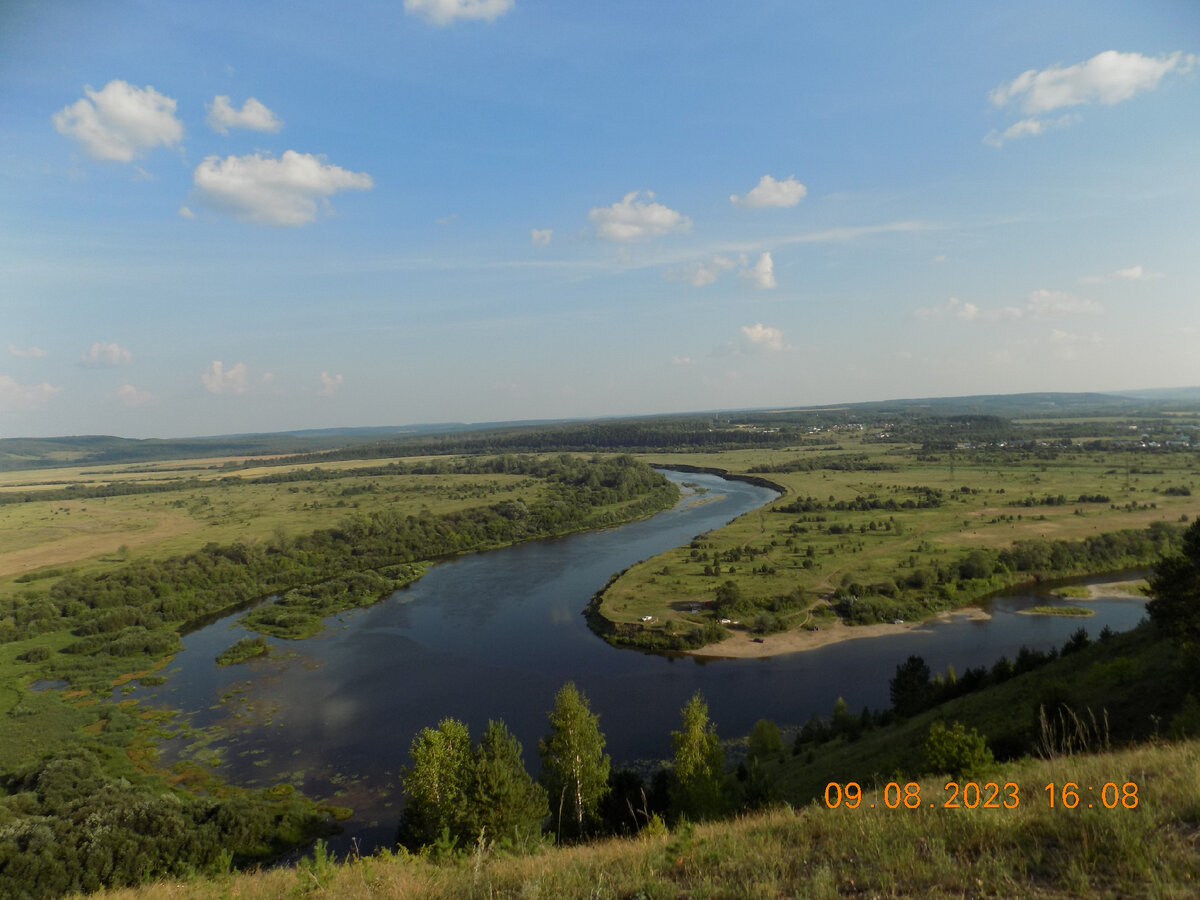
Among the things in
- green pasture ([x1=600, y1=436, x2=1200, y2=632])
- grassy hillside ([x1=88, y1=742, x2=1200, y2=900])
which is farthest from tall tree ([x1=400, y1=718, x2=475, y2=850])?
green pasture ([x1=600, y1=436, x2=1200, y2=632])

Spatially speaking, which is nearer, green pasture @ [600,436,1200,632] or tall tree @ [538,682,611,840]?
tall tree @ [538,682,611,840]

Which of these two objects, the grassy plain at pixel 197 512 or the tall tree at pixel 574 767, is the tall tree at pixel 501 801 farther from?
the grassy plain at pixel 197 512

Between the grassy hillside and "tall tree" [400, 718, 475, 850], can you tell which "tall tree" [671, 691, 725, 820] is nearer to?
"tall tree" [400, 718, 475, 850]

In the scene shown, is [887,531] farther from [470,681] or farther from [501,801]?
[501,801]

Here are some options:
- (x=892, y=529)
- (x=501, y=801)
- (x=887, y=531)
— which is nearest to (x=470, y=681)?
(x=501, y=801)

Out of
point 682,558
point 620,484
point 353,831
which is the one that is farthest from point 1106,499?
point 353,831

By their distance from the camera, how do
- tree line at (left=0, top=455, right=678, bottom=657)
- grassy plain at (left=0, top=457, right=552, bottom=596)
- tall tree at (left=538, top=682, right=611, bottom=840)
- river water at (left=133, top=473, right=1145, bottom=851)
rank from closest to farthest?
tall tree at (left=538, top=682, right=611, bottom=840), river water at (left=133, top=473, right=1145, bottom=851), tree line at (left=0, top=455, right=678, bottom=657), grassy plain at (left=0, top=457, right=552, bottom=596)
